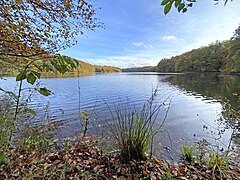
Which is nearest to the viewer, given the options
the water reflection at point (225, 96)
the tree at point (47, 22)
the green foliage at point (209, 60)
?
the tree at point (47, 22)

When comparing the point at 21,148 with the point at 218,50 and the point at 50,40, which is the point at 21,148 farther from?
the point at 218,50

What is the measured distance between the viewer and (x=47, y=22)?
3.39 meters

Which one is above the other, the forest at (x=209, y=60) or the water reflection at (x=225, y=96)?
the forest at (x=209, y=60)

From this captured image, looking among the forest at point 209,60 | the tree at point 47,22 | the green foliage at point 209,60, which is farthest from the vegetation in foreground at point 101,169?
the green foliage at point 209,60

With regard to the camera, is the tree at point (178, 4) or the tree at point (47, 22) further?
the tree at point (47, 22)

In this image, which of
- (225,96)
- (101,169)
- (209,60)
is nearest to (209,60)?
(209,60)

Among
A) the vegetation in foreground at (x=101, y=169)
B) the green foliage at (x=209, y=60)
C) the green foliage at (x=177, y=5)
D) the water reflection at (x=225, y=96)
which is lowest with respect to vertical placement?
the water reflection at (x=225, y=96)

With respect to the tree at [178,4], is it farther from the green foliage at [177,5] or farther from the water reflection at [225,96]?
the water reflection at [225,96]

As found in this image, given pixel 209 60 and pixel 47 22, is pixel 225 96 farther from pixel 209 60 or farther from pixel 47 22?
pixel 209 60

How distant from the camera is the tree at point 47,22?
269cm

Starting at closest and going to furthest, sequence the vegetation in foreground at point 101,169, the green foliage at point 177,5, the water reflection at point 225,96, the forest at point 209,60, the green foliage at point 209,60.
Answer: the green foliage at point 177,5 → the vegetation in foreground at point 101,169 → the water reflection at point 225,96 → the forest at point 209,60 → the green foliage at point 209,60

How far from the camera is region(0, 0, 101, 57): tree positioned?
2693 mm

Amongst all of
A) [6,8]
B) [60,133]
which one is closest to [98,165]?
[6,8]

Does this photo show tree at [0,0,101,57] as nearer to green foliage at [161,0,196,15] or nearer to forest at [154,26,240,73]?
green foliage at [161,0,196,15]
